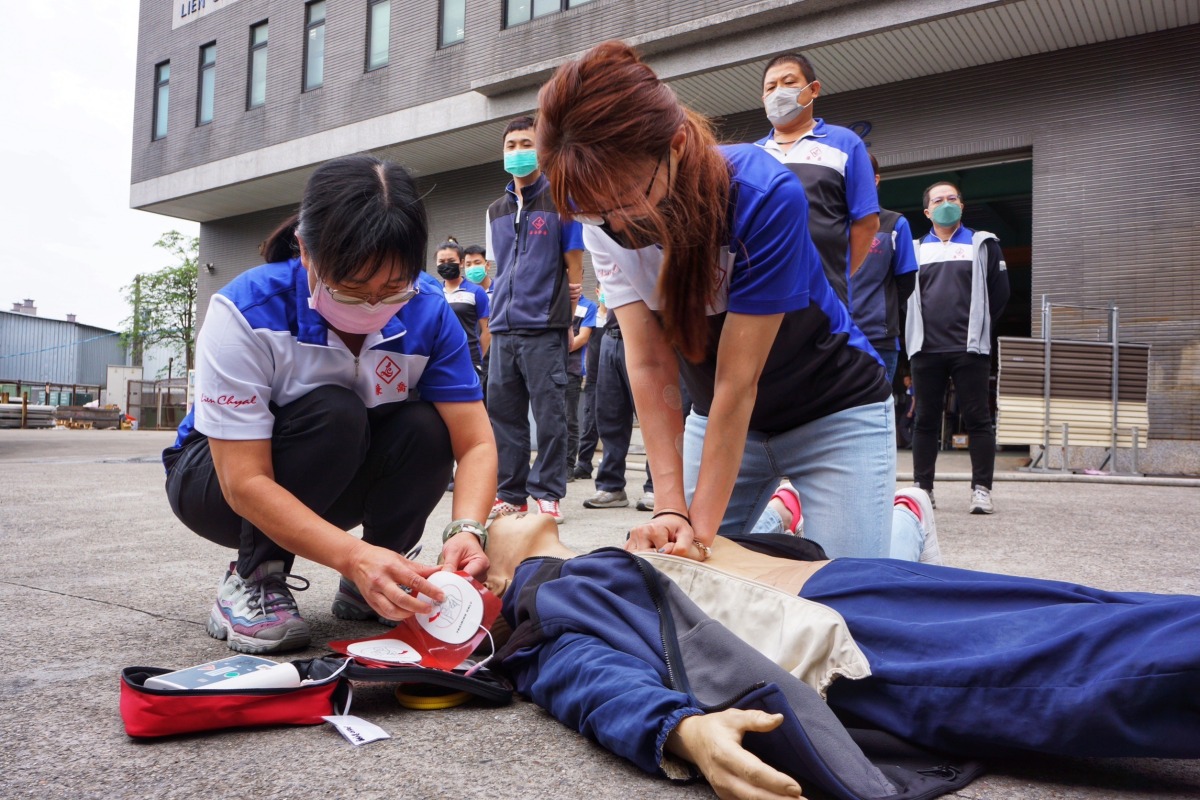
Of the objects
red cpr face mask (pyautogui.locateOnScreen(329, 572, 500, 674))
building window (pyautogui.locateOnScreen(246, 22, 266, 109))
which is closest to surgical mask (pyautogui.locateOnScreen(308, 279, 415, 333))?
red cpr face mask (pyautogui.locateOnScreen(329, 572, 500, 674))

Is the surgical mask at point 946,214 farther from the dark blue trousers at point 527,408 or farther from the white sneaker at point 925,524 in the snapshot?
the white sneaker at point 925,524

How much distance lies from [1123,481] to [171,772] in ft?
26.4

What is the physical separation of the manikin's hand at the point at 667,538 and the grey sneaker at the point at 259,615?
933mm

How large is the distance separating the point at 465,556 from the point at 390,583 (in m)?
0.33

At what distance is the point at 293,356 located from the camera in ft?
7.37

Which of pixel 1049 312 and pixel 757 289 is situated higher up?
pixel 1049 312

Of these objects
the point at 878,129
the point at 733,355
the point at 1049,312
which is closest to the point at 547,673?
the point at 733,355

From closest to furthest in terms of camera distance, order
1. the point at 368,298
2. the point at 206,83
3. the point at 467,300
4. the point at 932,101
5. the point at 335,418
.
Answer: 1. the point at 368,298
2. the point at 335,418
3. the point at 467,300
4. the point at 932,101
5. the point at 206,83

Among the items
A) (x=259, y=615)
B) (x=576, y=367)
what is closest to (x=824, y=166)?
(x=259, y=615)

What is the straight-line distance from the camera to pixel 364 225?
75.4 inches

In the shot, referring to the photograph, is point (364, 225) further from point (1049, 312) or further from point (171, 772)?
point (1049, 312)

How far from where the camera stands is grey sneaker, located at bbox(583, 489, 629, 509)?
5.75 metres

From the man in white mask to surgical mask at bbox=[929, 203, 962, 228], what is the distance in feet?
6.94

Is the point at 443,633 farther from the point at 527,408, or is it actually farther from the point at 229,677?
the point at 527,408
